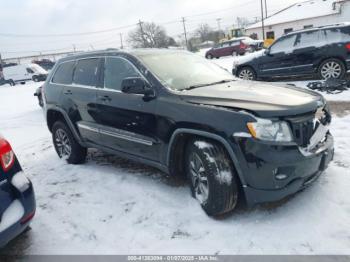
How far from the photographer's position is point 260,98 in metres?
3.38

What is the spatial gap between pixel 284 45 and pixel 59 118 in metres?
7.83

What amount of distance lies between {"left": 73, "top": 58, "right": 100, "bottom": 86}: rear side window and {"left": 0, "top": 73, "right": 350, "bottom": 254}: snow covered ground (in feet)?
4.52

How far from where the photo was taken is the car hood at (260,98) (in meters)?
3.14

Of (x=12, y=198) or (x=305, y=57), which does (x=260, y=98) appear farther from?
(x=305, y=57)

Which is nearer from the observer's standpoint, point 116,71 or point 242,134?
point 242,134

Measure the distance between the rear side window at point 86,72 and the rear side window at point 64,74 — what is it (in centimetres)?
17

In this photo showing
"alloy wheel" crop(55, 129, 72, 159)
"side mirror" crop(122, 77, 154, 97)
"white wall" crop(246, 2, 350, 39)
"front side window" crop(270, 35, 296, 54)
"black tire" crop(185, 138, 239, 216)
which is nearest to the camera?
"black tire" crop(185, 138, 239, 216)

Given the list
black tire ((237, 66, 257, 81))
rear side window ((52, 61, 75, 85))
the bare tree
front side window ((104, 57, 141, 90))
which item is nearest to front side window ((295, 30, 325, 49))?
black tire ((237, 66, 257, 81))

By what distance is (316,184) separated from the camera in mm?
3932

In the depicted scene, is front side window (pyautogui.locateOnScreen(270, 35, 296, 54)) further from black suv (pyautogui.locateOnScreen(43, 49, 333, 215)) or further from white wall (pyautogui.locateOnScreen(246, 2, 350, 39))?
white wall (pyautogui.locateOnScreen(246, 2, 350, 39))

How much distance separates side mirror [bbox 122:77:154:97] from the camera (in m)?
3.80

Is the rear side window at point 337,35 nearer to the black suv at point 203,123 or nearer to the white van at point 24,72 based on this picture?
the black suv at point 203,123

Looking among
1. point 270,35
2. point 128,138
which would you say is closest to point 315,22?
point 270,35

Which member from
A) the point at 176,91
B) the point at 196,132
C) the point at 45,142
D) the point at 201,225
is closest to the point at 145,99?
the point at 176,91
